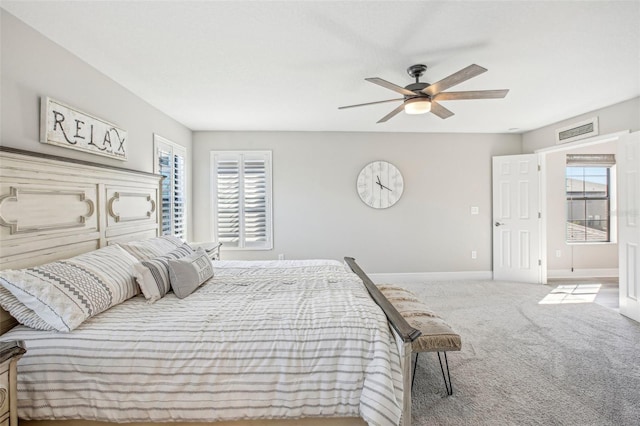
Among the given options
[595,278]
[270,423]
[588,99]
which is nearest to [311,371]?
[270,423]

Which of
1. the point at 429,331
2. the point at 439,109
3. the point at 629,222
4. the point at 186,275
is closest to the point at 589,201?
the point at 629,222

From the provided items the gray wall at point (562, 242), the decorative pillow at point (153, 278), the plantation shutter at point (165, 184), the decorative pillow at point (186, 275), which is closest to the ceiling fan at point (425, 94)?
the decorative pillow at point (186, 275)

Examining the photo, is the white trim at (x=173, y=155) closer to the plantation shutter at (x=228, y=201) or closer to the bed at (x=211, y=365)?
the plantation shutter at (x=228, y=201)

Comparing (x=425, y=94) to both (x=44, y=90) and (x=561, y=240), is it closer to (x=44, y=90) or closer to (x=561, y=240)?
(x=44, y=90)

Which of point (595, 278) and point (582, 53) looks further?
point (595, 278)

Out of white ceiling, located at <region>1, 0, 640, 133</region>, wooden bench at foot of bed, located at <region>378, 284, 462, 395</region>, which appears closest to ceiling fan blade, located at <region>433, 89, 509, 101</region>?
white ceiling, located at <region>1, 0, 640, 133</region>

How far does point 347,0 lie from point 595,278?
614cm

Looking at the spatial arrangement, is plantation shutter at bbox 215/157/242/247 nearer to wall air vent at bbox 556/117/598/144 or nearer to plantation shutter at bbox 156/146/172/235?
plantation shutter at bbox 156/146/172/235

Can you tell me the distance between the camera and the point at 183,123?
411 centimetres

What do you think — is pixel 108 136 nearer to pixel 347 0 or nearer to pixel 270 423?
pixel 347 0

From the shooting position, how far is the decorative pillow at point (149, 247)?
7.46 ft

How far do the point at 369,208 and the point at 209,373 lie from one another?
3.68 metres

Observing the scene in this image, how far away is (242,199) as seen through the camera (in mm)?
4582

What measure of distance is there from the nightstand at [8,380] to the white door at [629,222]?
5208 mm
